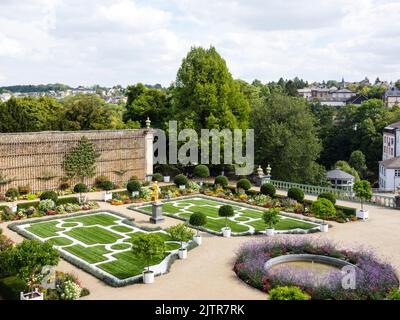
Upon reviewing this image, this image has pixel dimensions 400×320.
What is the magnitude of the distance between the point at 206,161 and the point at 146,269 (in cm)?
2070

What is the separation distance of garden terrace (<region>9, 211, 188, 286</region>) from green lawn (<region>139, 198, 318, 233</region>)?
10.3 feet

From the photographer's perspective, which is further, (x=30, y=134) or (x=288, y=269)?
(x=30, y=134)

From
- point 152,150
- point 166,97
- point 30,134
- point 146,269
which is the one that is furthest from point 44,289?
point 166,97

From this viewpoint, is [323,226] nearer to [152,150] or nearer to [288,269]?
[288,269]

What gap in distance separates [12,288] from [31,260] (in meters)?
1.06

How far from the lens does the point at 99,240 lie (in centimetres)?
2242

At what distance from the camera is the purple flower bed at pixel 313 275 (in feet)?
48.9

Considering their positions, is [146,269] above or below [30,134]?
below

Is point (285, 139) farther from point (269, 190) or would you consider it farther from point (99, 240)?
point (99, 240)

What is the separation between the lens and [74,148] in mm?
33844

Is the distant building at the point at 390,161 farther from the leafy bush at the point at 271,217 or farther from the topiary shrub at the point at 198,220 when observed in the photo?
the topiary shrub at the point at 198,220

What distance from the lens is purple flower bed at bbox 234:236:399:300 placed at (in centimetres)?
1490

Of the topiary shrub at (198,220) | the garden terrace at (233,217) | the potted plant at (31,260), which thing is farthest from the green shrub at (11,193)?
the potted plant at (31,260)

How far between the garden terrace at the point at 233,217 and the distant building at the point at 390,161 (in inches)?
1102
